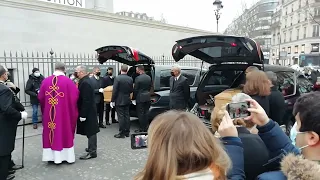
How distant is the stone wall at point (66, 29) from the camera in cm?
1016

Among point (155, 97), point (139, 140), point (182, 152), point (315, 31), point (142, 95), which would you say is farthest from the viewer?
point (315, 31)

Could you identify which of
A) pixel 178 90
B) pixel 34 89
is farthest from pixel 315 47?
pixel 34 89

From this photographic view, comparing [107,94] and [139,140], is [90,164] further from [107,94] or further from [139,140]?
[139,140]

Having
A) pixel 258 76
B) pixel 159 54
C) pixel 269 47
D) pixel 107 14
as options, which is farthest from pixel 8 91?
pixel 269 47

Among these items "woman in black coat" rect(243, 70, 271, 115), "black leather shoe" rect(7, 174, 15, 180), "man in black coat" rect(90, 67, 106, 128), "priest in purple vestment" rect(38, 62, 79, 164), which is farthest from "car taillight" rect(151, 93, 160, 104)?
"woman in black coat" rect(243, 70, 271, 115)

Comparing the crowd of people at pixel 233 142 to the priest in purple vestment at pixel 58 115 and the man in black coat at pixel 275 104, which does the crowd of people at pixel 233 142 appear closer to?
the man in black coat at pixel 275 104

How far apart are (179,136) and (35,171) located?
13.9 feet

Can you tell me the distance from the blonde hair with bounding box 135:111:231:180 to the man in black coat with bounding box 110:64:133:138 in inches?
214

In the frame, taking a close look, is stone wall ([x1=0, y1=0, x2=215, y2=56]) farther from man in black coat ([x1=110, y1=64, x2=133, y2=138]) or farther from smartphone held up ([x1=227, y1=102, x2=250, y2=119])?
smartphone held up ([x1=227, y1=102, x2=250, y2=119])

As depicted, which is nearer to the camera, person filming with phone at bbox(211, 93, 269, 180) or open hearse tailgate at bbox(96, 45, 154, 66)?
person filming with phone at bbox(211, 93, 269, 180)

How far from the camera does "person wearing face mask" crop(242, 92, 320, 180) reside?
4.17ft

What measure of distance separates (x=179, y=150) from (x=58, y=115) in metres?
4.13

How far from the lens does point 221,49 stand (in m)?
5.42

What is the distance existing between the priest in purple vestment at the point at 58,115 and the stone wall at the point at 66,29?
6343mm
